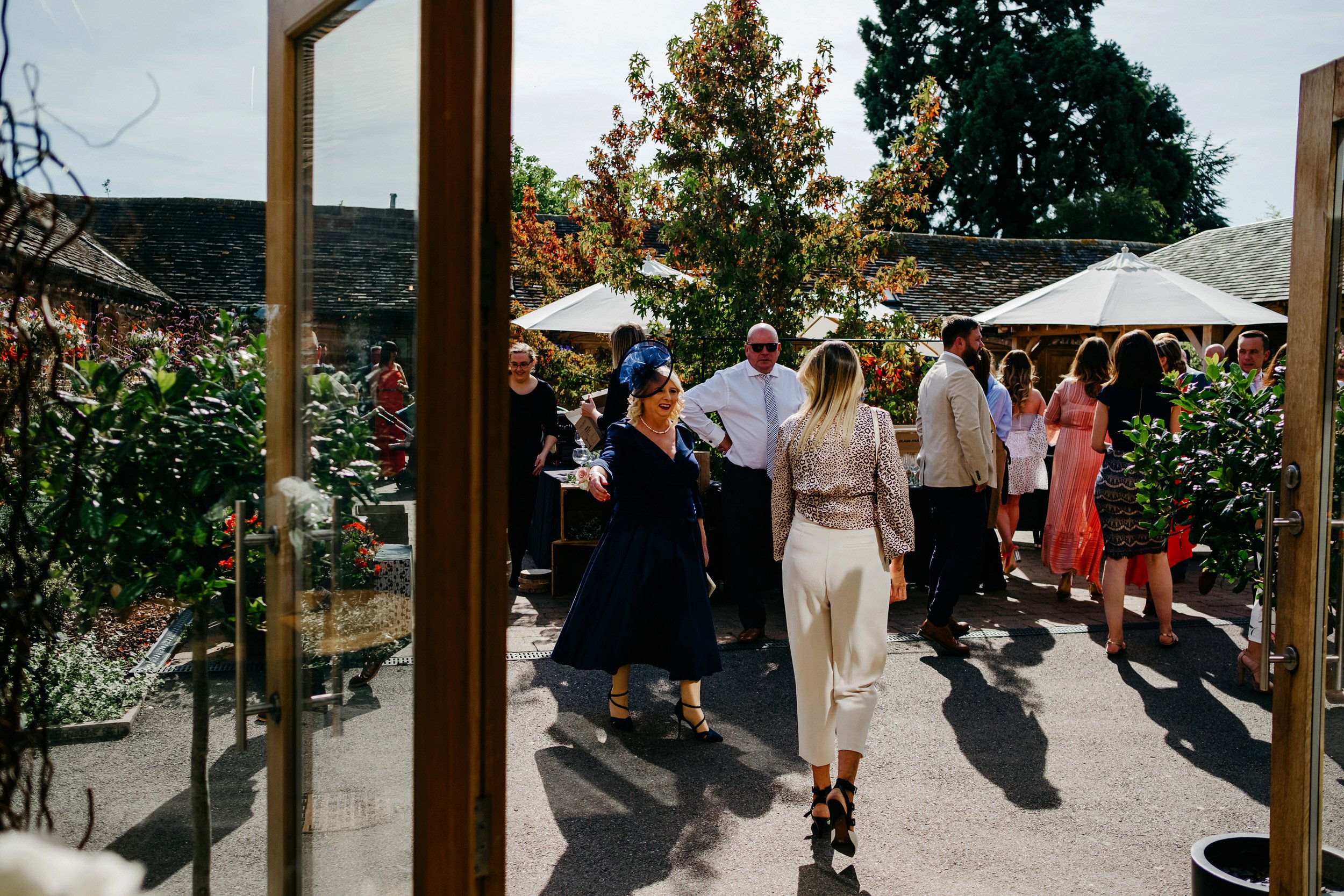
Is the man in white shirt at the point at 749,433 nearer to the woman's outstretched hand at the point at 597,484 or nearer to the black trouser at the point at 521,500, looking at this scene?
the black trouser at the point at 521,500

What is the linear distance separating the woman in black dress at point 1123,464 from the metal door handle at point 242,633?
5.80 meters

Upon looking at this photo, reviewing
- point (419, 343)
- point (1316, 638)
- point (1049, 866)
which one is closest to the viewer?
point (419, 343)

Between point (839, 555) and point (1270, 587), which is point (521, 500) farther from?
point (1270, 587)

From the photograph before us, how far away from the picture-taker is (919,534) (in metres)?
8.50

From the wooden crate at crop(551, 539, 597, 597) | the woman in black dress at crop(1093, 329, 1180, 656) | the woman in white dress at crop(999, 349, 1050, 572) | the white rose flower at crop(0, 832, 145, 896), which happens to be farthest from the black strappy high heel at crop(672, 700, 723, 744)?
the woman in white dress at crop(999, 349, 1050, 572)

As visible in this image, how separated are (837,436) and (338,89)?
9.10ft

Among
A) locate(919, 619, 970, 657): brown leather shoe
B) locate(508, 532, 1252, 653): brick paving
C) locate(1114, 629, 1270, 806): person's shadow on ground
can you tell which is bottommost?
locate(1114, 629, 1270, 806): person's shadow on ground

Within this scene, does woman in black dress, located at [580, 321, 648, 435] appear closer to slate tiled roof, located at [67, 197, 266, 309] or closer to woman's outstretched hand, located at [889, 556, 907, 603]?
woman's outstretched hand, located at [889, 556, 907, 603]

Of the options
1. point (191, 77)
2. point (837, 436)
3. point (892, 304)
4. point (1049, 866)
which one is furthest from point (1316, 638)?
point (892, 304)

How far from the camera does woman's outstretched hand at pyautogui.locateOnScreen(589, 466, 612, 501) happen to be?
5.13m

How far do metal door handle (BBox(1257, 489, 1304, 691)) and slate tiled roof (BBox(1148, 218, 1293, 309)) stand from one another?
56.9ft

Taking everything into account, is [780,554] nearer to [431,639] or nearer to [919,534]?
[431,639]

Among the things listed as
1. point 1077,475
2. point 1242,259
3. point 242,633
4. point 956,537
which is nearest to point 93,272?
point 242,633

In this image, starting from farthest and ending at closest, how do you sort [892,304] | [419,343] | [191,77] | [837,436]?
1. [892,304]
2. [837,436]
3. [191,77]
4. [419,343]
